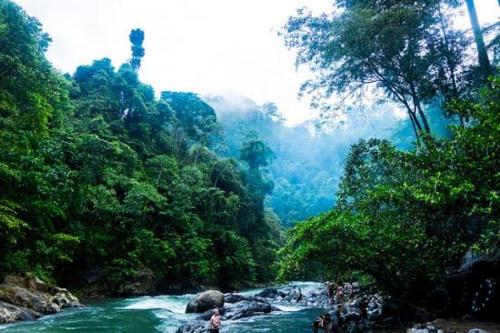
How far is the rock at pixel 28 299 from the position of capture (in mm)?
14117

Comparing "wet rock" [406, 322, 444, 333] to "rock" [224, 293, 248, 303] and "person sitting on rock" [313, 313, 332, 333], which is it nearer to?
"person sitting on rock" [313, 313, 332, 333]

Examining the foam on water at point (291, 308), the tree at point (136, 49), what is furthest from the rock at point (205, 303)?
the tree at point (136, 49)

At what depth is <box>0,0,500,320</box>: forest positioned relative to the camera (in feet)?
33.4

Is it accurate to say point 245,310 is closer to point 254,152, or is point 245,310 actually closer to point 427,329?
point 427,329

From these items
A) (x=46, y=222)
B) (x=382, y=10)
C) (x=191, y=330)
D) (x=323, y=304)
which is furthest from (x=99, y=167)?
(x=382, y=10)

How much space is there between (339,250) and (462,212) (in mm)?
3708

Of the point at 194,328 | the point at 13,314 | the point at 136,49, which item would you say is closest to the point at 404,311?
the point at 194,328

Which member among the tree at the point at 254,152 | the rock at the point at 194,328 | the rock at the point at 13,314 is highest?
the tree at the point at 254,152

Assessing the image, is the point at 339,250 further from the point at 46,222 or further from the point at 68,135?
the point at 68,135

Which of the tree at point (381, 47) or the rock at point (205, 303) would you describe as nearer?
the tree at point (381, 47)

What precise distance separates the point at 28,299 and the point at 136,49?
37860 millimetres

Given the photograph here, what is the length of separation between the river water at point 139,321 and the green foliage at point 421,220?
3955mm

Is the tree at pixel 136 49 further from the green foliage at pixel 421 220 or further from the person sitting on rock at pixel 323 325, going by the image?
the person sitting on rock at pixel 323 325

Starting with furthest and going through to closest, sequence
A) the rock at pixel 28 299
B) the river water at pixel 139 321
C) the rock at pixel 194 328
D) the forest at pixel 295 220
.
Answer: the rock at pixel 28 299, the river water at pixel 139 321, the rock at pixel 194 328, the forest at pixel 295 220
